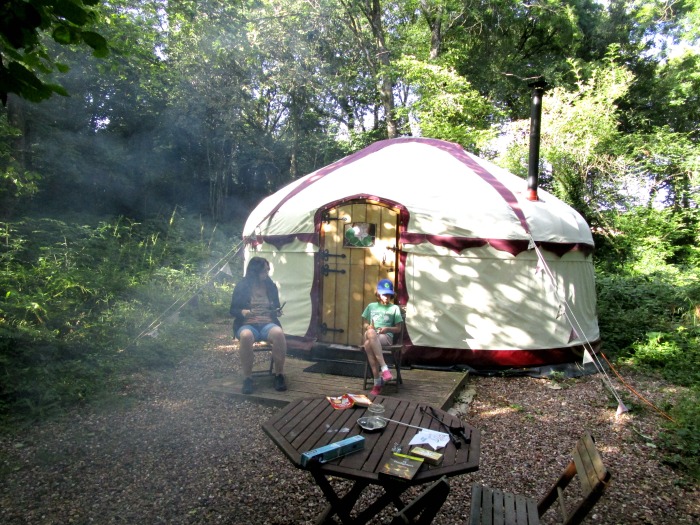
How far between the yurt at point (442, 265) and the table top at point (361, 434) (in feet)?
8.86

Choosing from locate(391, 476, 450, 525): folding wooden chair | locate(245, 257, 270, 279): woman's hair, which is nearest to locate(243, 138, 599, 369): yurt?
locate(245, 257, 270, 279): woman's hair

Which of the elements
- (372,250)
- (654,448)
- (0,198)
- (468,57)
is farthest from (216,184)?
(654,448)

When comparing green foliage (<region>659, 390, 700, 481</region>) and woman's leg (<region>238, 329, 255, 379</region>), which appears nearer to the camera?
green foliage (<region>659, 390, 700, 481</region>)

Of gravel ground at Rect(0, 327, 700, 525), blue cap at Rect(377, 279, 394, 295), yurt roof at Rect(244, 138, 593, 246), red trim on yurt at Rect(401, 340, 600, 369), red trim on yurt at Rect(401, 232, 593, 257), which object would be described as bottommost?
gravel ground at Rect(0, 327, 700, 525)

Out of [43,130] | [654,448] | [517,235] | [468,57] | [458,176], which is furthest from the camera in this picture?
[468,57]

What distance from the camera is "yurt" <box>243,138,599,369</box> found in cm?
493

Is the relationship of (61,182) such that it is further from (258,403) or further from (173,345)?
(258,403)

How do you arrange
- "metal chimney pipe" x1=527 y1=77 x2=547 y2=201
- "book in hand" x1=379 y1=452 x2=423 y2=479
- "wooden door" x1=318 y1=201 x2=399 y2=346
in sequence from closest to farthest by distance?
1. "book in hand" x1=379 y1=452 x2=423 y2=479
2. "wooden door" x1=318 y1=201 x2=399 y2=346
3. "metal chimney pipe" x1=527 y1=77 x2=547 y2=201

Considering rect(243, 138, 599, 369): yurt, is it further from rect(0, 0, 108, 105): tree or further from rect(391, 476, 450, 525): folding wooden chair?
rect(0, 0, 108, 105): tree

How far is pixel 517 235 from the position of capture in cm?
488

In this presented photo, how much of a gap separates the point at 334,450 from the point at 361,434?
25 centimetres

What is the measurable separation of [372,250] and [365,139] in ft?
33.9

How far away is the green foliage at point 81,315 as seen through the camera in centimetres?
381

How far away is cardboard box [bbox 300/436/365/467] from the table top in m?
0.02
